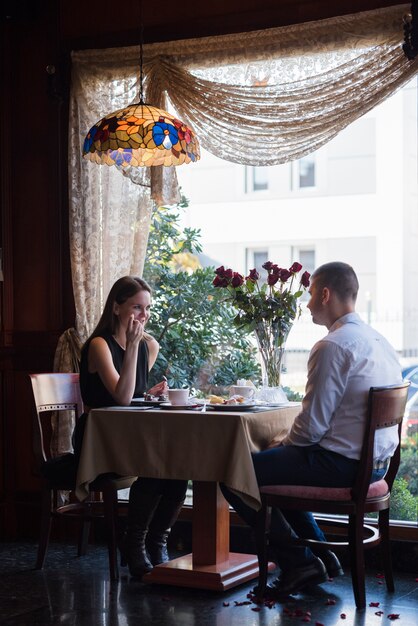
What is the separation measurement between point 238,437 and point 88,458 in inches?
27.0

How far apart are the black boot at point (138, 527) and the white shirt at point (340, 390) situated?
32.9 inches

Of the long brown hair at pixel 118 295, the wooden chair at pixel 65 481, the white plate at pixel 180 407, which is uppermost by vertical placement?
the long brown hair at pixel 118 295

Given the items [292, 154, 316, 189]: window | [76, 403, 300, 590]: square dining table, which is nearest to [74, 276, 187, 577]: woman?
[76, 403, 300, 590]: square dining table

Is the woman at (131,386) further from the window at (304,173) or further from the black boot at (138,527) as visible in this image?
the window at (304,173)

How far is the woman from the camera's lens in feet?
13.1

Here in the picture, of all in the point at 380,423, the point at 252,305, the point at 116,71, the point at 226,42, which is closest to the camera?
the point at 380,423

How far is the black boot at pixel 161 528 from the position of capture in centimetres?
411

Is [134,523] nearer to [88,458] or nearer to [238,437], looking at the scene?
[88,458]

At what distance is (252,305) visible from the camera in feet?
13.5

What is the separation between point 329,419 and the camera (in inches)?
138

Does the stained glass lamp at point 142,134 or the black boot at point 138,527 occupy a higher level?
the stained glass lamp at point 142,134

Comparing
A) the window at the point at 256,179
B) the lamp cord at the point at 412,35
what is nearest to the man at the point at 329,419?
the lamp cord at the point at 412,35

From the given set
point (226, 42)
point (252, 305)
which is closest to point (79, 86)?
point (226, 42)

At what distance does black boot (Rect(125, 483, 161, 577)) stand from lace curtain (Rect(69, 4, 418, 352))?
A: 4.21 feet
